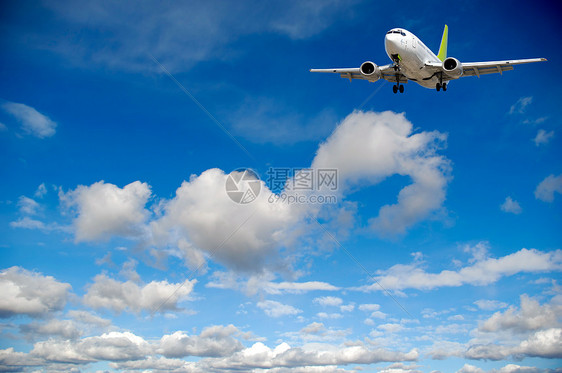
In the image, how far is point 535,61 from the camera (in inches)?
2249

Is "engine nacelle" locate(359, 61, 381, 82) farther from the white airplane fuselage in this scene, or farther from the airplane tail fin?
the airplane tail fin

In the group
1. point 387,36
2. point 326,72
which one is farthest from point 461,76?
point 326,72

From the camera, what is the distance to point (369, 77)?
66188 mm

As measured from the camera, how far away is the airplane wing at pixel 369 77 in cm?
6531

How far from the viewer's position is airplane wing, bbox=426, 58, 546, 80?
60.0 meters

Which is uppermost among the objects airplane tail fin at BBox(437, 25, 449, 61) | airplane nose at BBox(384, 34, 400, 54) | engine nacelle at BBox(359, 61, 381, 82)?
airplane tail fin at BBox(437, 25, 449, 61)

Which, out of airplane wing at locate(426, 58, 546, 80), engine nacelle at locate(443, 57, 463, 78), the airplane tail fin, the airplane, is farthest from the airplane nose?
the airplane tail fin

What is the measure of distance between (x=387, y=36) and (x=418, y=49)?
17.0 feet

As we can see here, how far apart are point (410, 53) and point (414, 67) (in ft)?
9.32

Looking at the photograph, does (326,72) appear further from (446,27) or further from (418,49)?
(446,27)

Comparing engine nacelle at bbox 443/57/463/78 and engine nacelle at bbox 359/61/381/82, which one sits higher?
engine nacelle at bbox 359/61/381/82

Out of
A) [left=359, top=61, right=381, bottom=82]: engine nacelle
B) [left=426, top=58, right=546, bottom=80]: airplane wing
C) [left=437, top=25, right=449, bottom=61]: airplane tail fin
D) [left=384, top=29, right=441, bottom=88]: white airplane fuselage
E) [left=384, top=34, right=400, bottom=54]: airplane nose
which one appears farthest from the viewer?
[left=437, top=25, right=449, bottom=61]: airplane tail fin

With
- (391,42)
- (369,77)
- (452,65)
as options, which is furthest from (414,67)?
(369,77)

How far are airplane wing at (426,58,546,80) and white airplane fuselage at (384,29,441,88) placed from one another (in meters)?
1.18
